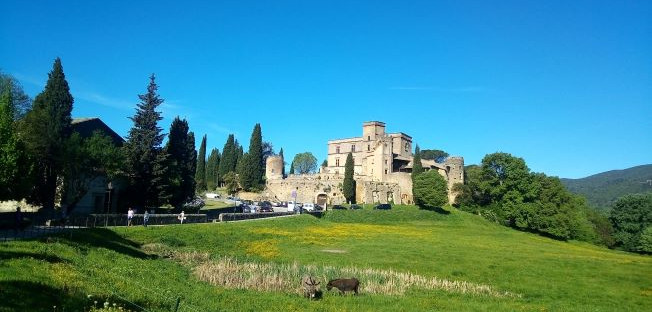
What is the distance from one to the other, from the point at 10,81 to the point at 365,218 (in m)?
47.9

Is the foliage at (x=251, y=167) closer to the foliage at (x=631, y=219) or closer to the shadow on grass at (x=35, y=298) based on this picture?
the foliage at (x=631, y=219)

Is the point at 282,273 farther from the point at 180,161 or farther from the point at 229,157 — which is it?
the point at 229,157

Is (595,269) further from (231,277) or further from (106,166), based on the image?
(106,166)

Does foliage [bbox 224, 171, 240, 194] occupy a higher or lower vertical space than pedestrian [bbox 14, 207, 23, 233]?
higher

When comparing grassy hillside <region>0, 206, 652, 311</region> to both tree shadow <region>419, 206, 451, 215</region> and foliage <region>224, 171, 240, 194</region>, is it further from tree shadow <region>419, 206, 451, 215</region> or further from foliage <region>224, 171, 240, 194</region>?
foliage <region>224, 171, 240, 194</region>

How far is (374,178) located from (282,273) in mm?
69186

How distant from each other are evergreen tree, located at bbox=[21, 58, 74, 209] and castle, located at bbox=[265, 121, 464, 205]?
5197 centimetres

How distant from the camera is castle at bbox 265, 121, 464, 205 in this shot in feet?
290

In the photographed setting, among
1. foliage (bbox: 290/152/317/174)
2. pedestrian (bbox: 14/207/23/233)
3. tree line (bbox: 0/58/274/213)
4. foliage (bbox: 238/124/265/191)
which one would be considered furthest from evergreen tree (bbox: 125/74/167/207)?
foliage (bbox: 290/152/317/174)

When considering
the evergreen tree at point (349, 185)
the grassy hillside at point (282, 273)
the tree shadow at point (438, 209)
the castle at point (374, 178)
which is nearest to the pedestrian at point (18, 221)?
the grassy hillside at point (282, 273)

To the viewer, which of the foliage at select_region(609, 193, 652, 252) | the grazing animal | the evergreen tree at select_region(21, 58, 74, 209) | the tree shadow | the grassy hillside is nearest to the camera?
the grassy hillside

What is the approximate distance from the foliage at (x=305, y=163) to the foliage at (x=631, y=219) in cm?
9211

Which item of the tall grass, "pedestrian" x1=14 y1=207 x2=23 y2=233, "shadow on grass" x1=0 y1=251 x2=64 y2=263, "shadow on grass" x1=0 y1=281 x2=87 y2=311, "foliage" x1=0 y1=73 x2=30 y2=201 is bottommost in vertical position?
the tall grass

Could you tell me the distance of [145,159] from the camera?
47094 mm
